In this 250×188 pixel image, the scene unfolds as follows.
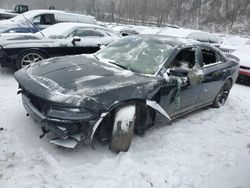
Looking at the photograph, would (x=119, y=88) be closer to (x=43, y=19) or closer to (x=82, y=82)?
(x=82, y=82)

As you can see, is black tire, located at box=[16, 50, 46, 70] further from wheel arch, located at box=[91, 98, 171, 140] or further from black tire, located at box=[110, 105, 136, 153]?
black tire, located at box=[110, 105, 136, 153]

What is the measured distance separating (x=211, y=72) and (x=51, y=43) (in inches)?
154

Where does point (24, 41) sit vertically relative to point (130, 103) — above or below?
above

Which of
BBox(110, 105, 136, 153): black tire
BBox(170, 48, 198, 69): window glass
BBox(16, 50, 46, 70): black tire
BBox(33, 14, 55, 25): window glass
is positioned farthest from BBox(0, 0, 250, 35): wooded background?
BBox(110, 105, 136, 153): black tire

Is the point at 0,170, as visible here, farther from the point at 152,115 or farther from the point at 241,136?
the point at 241,136

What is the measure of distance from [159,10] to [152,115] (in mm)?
41811

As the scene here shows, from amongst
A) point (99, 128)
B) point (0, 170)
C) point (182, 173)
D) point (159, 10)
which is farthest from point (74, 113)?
point (159, 10)

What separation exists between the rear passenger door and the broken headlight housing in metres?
2.53

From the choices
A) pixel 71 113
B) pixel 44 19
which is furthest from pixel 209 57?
pixel 44 19

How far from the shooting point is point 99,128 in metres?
3.34

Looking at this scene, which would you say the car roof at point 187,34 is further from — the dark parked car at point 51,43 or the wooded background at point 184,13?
the wooded background at point 184,13

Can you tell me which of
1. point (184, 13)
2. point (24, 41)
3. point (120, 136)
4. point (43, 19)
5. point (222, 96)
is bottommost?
point (184, 13)

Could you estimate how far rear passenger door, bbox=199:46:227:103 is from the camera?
15.5ft

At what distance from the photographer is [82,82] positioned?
329 centimetres
